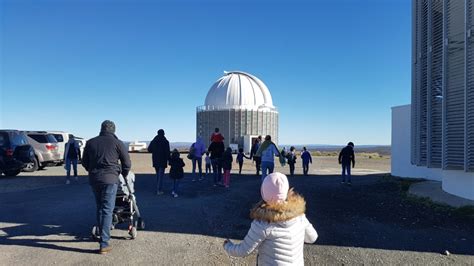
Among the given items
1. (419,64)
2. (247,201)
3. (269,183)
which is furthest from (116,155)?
(419,64)

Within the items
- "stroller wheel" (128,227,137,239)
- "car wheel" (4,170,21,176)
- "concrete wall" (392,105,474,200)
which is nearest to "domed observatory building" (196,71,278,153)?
"concrete wall" (392,105,474,200)

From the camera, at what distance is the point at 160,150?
1084cm

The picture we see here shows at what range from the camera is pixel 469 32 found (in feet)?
31.7

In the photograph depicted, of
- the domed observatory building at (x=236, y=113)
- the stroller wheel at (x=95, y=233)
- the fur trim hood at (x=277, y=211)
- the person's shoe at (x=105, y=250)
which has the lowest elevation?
the person's shoe at (x=105, y=250)

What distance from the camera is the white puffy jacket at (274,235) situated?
318 centimetres

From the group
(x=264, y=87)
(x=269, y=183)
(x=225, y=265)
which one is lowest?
(x=225, y=265)

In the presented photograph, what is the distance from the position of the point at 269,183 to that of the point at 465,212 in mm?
6755

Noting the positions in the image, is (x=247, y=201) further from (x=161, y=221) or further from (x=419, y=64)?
(x=419, y=64)

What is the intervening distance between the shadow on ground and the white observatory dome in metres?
42.7

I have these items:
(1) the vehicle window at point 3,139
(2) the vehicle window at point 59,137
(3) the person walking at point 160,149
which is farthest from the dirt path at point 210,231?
(2) the vehicle window at point 59,137

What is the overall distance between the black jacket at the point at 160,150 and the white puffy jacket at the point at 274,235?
25.7 ft

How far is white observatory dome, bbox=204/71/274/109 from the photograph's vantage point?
5444 centimetres

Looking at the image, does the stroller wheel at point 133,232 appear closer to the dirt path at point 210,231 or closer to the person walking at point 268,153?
the dirt path at point 210,231

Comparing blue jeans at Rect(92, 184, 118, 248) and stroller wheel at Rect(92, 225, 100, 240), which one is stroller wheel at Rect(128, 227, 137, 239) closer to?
stroller wheel at Rect(92, 225, 100, 240)
